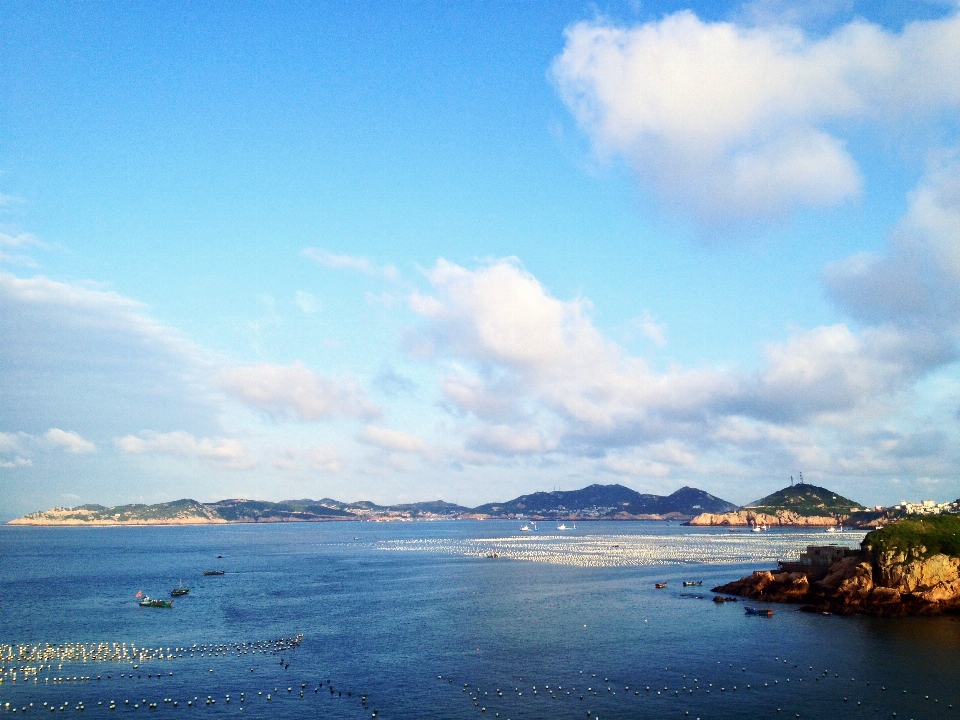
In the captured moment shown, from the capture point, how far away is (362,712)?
5922 centimetres

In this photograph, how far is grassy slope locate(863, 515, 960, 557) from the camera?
346ft

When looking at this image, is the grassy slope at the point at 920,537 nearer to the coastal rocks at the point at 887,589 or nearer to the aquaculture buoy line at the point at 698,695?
the coastal rocks at the point at 887,589

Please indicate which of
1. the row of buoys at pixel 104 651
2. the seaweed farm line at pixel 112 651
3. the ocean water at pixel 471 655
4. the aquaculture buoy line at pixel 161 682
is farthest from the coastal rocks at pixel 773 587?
the aquaculture buoy line at pixel 161 682

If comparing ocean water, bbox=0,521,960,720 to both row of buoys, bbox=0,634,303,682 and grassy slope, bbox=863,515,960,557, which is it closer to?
row of buoys, bbox=0,634,303,682

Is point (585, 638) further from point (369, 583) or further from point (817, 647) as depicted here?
point (369, 583)

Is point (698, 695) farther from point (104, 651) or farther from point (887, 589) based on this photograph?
point (104, 651)

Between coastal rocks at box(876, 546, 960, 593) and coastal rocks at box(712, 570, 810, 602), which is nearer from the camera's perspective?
coastal rocks at box(876, 546, 960, 593)

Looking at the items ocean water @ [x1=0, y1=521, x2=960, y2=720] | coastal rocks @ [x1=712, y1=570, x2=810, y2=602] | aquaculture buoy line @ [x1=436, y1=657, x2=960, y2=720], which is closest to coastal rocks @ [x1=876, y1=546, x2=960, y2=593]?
ocean water @ [x1=0, y1=521, x2=960, y2=720]

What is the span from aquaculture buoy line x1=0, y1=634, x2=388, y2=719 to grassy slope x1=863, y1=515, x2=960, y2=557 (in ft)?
286

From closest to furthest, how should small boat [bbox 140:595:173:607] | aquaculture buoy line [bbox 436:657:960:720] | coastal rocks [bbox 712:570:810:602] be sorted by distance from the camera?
aquaculture buoy line [bbox 436:657:960:720] < small boat [bbox 140:595:173:607] < coastal rocks [bbox 712:570:810:602]

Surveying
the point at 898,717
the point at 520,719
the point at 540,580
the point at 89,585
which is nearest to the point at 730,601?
the point at 540,580

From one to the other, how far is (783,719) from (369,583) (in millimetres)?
98926

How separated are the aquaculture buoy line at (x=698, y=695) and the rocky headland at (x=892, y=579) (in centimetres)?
3965

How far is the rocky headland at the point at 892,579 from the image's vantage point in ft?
326
